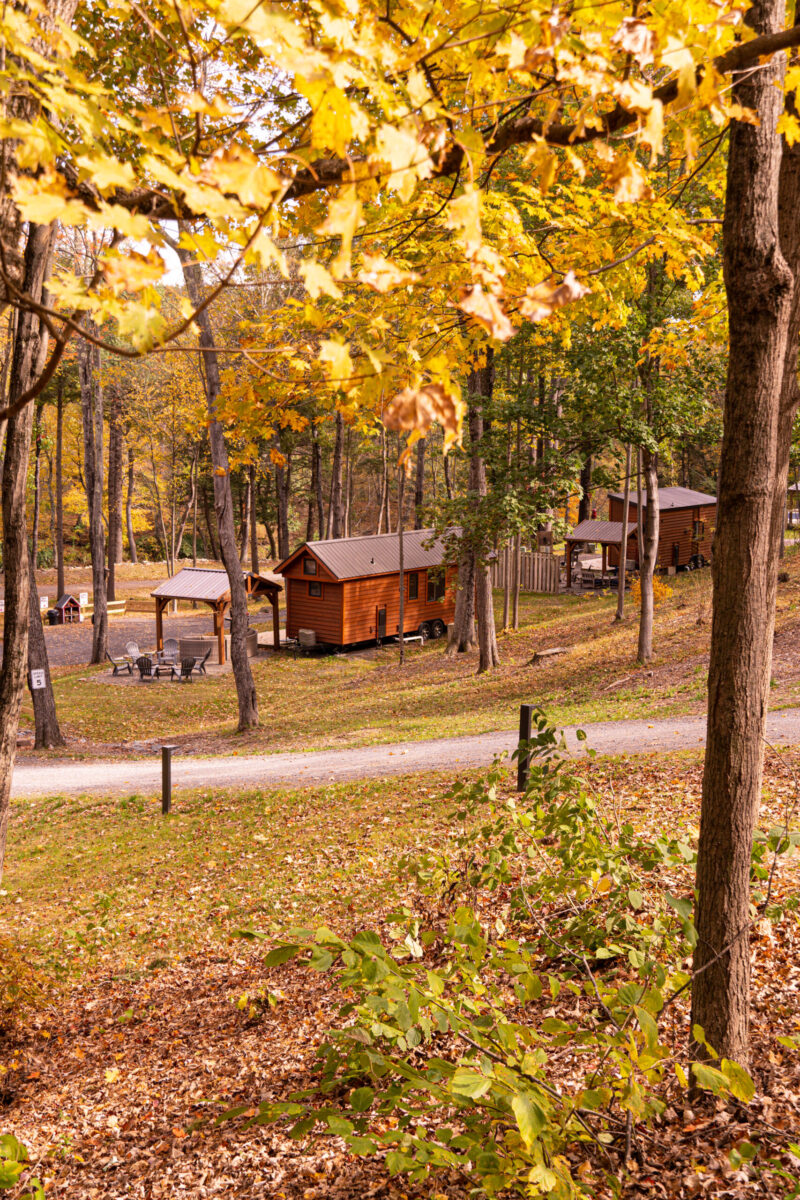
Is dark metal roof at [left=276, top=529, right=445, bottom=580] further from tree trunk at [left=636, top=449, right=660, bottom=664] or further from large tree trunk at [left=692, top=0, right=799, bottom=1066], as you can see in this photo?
large tree trunk at [left=692, top=0, right=799, bottom=1066]

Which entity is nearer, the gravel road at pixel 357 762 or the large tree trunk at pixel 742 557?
the large tree trunk at pixel 742 557

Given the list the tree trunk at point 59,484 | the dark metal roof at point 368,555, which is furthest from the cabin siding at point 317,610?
the tree trunk at point 59,484

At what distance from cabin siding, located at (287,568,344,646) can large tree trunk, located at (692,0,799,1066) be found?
24039mm

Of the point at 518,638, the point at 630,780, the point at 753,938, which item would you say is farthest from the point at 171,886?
the point at 518,638

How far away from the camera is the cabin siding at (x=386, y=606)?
27312 millimetres

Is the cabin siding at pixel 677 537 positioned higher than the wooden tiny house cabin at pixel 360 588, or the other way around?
the cabin siding at pixel 677 537

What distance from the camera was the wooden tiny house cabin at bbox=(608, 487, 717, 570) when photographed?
35.2m

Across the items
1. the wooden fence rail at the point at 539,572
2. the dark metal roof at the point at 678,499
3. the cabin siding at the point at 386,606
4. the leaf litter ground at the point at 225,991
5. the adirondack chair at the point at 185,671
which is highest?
the dark metal roof at the point at 678,499

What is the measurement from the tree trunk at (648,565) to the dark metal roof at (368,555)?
30.9ft

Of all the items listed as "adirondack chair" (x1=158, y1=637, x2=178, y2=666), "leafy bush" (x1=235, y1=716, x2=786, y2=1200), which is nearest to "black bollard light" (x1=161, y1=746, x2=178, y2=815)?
"leafy bush" (x1=235, y1=716, x2=786, y2=1200)

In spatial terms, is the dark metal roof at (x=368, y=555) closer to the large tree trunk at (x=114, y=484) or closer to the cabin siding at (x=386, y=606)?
the cabin siding at (x=386, y=606)

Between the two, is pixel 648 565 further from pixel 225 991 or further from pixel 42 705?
pixel 225 991

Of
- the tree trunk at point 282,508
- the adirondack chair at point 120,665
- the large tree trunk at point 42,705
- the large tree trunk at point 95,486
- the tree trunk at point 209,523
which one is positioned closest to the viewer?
the large tree trunk at point 42,705

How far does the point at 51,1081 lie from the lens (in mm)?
4629
